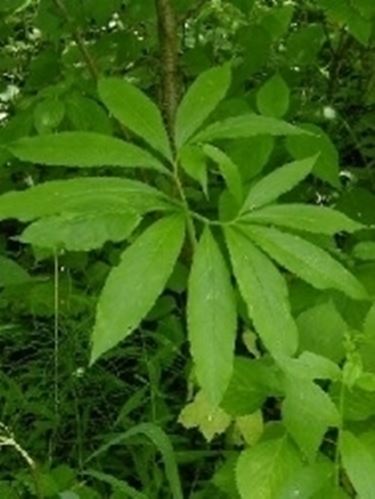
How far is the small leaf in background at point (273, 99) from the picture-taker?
2.21m

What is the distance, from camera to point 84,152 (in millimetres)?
1589

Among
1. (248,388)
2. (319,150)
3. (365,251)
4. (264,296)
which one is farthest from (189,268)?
(264,296)

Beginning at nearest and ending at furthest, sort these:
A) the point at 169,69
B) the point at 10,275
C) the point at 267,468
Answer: the point at 267,468
the point at 10,275
the point at 169,69

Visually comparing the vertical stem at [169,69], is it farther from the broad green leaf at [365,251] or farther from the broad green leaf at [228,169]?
the broad green leaf at [228,169]

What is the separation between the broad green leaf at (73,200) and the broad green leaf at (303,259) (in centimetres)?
15

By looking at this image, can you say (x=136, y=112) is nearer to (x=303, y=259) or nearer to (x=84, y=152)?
(x=84, y=152)

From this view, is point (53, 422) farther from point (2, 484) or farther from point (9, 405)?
point (2, 484)

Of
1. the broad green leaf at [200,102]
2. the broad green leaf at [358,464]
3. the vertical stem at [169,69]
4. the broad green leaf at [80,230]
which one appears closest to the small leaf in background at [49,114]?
the vertical stem at [169,69]

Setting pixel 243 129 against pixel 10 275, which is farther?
pixel 10 275

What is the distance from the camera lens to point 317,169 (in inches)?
91.4

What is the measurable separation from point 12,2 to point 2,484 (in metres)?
0.96

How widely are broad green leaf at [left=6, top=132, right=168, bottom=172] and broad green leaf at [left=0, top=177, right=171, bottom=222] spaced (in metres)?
0.06

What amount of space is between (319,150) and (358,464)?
2.82 feet

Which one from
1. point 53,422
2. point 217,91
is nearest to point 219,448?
point 53,422
